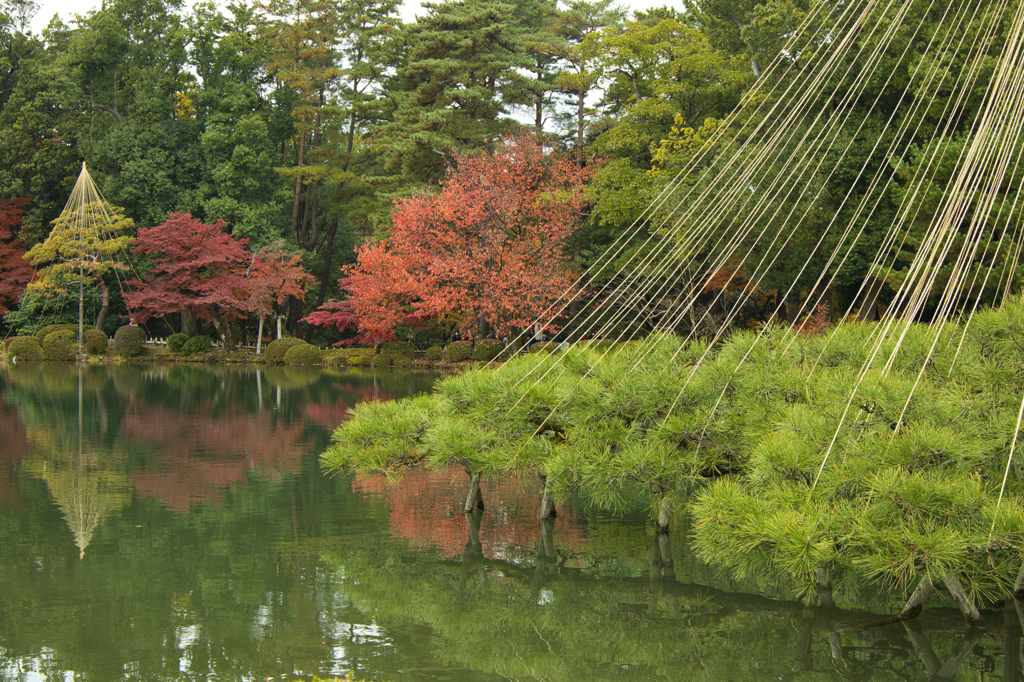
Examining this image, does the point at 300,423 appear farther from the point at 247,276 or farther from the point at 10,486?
the point at 247,276

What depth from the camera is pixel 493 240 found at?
65.0 ft

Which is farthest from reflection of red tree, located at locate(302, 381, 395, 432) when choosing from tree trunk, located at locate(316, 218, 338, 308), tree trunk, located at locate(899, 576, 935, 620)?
tree trunk, located at locate(316, 218, 338, 308)

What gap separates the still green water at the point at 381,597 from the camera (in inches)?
154

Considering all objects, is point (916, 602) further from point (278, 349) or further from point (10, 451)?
point (278, 349)

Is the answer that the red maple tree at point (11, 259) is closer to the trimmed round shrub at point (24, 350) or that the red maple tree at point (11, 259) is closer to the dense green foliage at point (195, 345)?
the trimmed round shrub at point (24, 350)

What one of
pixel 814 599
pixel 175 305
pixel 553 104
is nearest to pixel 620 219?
pixel 553 104

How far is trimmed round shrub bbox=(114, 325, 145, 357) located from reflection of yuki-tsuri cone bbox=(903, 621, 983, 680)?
23.0m

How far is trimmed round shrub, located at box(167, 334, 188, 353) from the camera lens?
964 inches

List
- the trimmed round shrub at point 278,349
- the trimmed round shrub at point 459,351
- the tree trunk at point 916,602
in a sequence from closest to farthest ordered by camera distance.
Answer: the tree trunk at point 916,602 → the trimmed round shrub at point 459,351 → the trimmed round shrub at point 278,349

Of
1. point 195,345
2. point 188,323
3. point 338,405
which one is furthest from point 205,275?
point 338,405

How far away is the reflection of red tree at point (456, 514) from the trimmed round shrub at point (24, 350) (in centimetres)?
1848

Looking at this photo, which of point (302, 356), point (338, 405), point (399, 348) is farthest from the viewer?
point (399, 348)

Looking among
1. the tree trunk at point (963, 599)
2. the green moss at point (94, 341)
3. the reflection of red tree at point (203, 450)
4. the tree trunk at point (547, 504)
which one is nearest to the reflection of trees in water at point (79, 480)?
the reflection of red tree at point (203, 450)

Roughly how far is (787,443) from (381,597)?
2.27 meters
